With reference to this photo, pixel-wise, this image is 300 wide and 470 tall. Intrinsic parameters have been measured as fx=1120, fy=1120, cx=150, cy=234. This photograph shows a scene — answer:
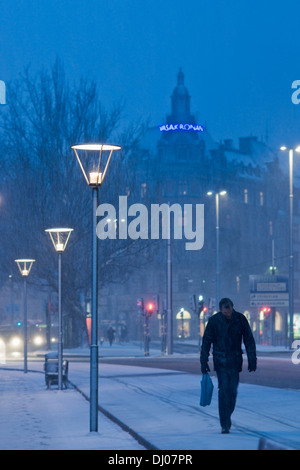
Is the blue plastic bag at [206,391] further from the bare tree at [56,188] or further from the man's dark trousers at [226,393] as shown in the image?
the bare tree at [56,188]

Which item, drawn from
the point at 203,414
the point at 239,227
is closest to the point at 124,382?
the point at 203,414

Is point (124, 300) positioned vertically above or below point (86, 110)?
below

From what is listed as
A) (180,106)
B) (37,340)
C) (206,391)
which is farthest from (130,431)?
(180,106)

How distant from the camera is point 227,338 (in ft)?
48.3

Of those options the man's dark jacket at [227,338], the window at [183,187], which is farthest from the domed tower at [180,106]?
the man's dark jacket at [227,338]

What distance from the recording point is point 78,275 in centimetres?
6281

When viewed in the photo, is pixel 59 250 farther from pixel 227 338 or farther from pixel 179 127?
pixel 179 127

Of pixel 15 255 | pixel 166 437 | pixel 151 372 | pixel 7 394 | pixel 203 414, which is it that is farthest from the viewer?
pixel 15 255

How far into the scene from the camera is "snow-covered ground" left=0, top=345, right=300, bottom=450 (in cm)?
1416

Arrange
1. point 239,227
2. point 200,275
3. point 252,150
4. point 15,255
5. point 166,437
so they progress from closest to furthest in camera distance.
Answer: point 166,437, point 15,255, point 200,275, point 239,227, point 252,150

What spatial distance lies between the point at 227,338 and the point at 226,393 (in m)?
0.73

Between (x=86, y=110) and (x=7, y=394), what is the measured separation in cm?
3876

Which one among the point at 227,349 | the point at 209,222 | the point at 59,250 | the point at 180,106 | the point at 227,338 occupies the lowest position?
the point at 227,349

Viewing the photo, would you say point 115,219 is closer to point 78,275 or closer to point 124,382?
point 78,275
